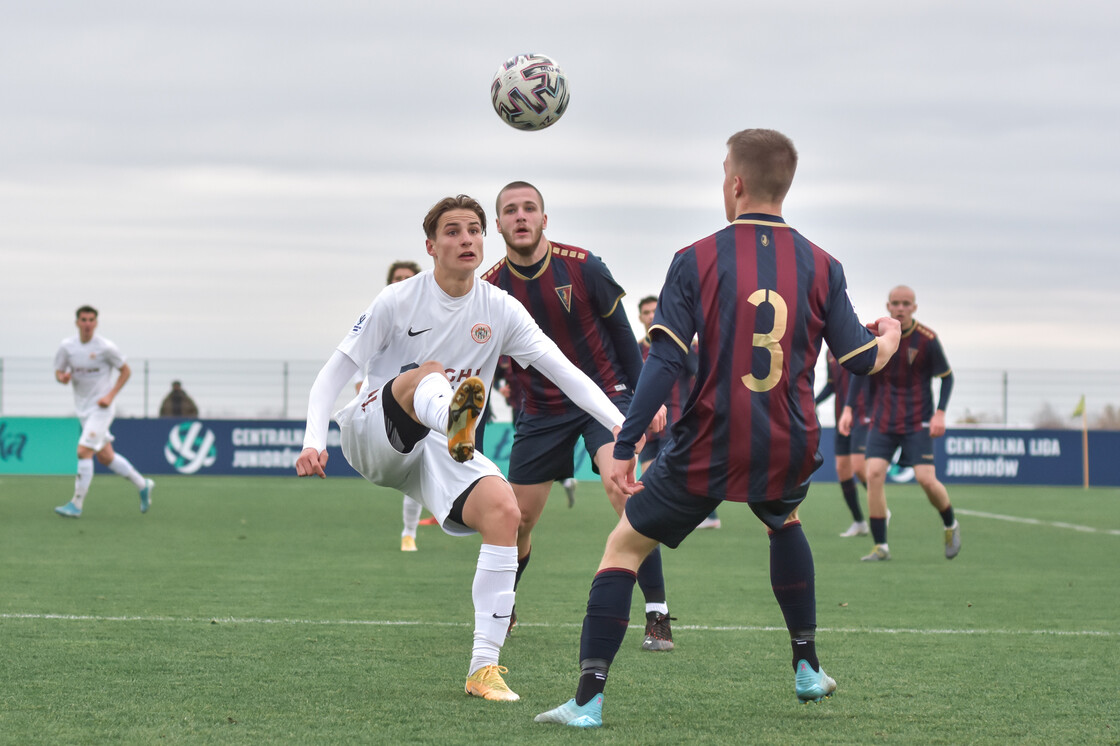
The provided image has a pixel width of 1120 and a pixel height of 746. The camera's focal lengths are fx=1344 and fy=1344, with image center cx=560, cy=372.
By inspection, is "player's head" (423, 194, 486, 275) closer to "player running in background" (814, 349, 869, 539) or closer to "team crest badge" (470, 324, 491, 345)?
"team crest badge" (470, 324, 491, 345)

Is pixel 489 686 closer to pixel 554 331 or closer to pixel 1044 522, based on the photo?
pixel 554 331

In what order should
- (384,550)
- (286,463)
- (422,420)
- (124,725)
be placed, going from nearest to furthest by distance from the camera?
(124,725), (422,420), (384,550), (286,463)

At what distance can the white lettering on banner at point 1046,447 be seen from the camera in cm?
2714

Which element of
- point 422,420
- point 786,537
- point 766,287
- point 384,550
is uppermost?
point 766,287

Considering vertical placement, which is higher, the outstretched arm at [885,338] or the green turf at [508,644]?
the outstretched arm at [885,338]

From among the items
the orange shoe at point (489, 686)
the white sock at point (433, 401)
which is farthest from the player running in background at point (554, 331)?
the orange shoe at point (489, 686)

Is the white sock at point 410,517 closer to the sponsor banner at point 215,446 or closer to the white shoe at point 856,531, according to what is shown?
the white shoe at point 856,531

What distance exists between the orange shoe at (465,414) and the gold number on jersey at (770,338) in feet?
3.59

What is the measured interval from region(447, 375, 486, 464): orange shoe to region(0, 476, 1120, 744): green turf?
0.97 m

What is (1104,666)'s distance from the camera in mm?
6074

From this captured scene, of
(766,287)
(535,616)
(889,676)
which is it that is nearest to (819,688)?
(889,676)

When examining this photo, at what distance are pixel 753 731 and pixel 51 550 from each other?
8.27 metres

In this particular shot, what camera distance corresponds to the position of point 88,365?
1620 cm

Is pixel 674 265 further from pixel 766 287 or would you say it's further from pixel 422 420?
pixel 422 420
